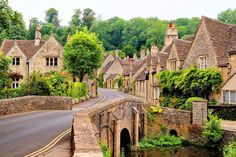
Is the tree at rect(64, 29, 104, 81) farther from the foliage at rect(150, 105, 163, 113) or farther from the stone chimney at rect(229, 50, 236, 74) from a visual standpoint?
the stone chimney at rect(229, 50, 236, 74)

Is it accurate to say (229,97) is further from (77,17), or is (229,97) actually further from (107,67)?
(77,17)

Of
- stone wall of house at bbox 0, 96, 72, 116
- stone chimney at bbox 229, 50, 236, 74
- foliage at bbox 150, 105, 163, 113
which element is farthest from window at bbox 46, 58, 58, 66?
stone chimney at bbox 229, 50, 236, 74

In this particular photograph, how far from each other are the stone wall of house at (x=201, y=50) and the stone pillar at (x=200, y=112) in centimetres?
598

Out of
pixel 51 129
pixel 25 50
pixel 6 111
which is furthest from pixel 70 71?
pixel 51 129

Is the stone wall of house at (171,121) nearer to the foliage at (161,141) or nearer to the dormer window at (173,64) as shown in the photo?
the foliage at (161,141)

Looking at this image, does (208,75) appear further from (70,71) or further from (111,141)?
(70,71)

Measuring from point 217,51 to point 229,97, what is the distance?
5.44m

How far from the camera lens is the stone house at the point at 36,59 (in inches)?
2520

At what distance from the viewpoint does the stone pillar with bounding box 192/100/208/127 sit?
121 feet

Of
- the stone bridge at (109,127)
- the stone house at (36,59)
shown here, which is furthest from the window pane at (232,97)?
the stone house at (36,59)

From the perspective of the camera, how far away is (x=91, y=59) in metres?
58.4

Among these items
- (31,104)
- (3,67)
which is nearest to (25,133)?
(31,104)

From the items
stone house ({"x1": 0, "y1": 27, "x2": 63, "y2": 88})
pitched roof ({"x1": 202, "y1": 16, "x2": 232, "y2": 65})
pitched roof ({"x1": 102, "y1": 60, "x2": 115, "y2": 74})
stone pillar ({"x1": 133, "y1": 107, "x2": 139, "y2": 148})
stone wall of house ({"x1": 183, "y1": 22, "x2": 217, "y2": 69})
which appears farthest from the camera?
pitched roof ({"x1": 102, "y1": 60, "x2": 115, "y2": 74})

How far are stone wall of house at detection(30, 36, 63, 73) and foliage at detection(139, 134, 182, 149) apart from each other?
100ft
